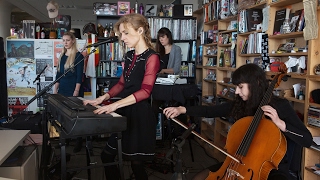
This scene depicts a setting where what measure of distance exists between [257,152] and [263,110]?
22cm

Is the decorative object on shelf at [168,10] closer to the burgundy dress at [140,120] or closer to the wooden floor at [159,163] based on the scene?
the wooden floor at [159,163]

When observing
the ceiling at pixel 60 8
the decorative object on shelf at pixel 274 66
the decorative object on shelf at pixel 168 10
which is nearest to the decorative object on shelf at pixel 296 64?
the decorative object on shelf at pixel 274 66

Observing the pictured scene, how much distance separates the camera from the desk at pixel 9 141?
1673 millimetres

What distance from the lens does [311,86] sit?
2402 mm

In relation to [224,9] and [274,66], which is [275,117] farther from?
[224,9]

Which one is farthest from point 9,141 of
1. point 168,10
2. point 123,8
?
point 168,10

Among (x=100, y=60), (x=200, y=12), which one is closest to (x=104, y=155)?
(x=100, y=60)

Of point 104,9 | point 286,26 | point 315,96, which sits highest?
point 104,9

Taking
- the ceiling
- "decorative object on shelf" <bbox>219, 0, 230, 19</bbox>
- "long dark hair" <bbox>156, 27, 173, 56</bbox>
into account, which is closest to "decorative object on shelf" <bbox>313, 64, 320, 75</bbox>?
"decorative object on shelf" <bbox>219, 0, 230, 19</bbox>

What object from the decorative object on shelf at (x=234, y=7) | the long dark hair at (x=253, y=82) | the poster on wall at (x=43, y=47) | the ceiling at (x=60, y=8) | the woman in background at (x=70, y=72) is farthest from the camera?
the ceiling at (x=60, y=8)

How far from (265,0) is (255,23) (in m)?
0.29

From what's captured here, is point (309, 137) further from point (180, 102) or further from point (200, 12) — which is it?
point (200, 12)

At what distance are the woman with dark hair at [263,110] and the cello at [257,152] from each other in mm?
51

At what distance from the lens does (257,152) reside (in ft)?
5.64
